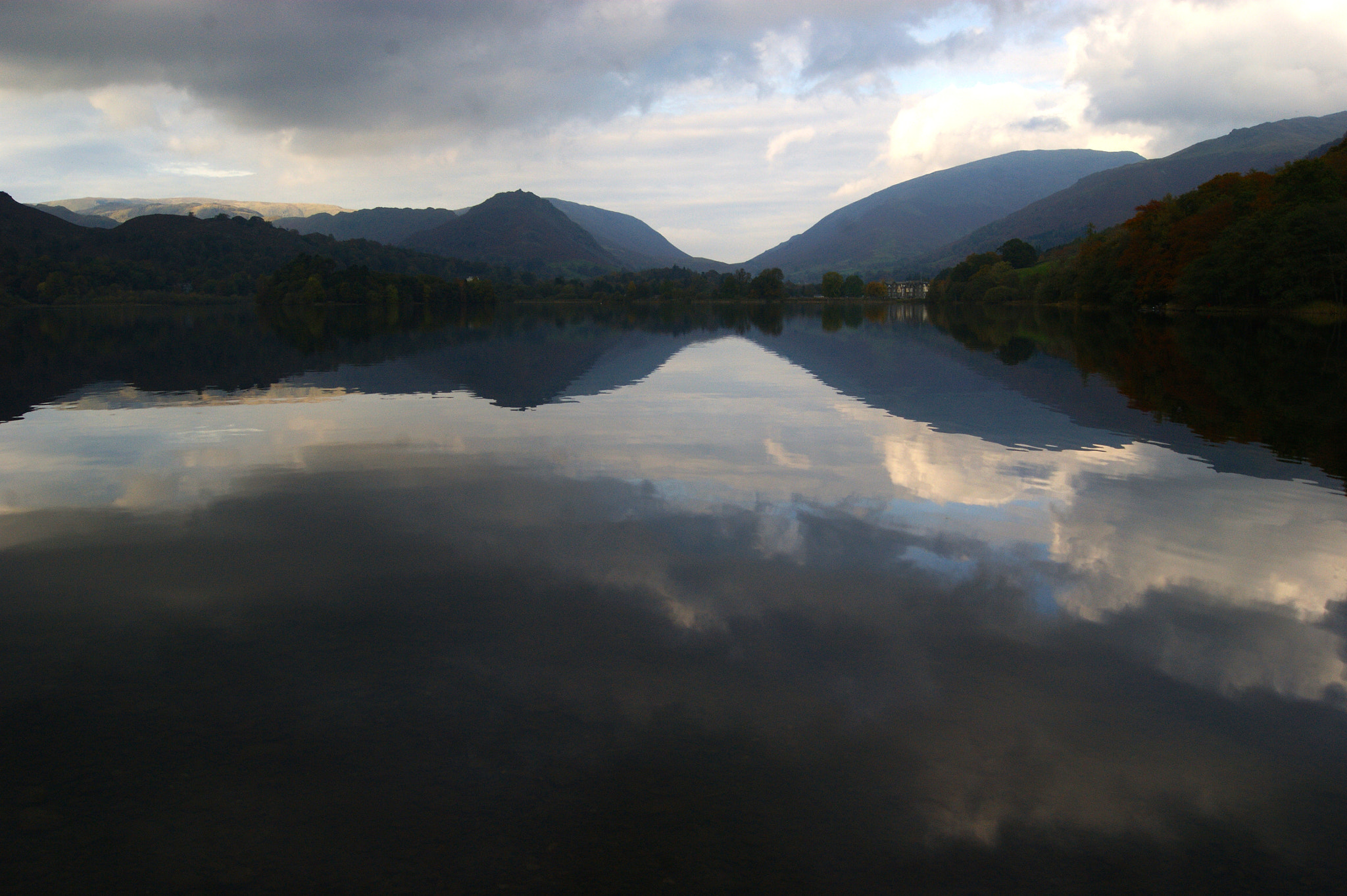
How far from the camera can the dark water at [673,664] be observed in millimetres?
5305

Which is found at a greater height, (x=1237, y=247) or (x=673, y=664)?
(x=1237, y=247)

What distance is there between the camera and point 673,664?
773 cm

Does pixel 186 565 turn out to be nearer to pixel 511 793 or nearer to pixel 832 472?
pixel 511 793

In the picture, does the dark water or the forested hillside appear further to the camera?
the forested hillside

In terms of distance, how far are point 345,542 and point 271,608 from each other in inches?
95.3

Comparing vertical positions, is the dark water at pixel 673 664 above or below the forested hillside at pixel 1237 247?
below

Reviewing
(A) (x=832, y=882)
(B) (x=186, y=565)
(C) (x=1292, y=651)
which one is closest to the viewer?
(A) (x=832, y=882)

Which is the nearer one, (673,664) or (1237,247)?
(673,664)

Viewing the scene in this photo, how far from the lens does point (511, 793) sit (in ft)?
19.0

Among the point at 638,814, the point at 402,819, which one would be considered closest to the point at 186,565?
the point at 402,819

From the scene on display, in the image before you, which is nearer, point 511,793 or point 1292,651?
point 511,793

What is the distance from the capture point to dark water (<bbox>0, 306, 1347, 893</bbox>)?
5.30 m

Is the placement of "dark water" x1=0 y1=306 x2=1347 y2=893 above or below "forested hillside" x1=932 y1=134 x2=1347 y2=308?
below

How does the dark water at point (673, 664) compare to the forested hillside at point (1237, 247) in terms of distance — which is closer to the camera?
the dark water at point (673, 664)
